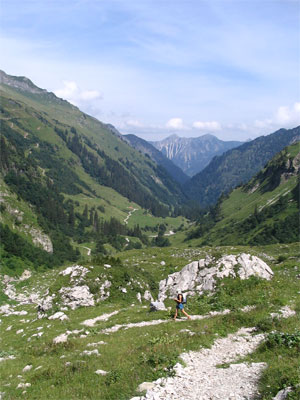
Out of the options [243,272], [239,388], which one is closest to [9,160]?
[243,272]

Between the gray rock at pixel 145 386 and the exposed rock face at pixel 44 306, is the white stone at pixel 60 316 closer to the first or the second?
the exposed rock face at pixel 44 306

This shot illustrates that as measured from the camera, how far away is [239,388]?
1023 centimetres

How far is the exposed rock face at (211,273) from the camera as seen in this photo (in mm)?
26422

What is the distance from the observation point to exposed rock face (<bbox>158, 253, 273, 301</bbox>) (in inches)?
1040

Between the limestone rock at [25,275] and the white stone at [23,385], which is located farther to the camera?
the limestone rock at [25,275]

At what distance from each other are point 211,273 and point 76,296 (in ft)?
49.8

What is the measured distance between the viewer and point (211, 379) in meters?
11.3

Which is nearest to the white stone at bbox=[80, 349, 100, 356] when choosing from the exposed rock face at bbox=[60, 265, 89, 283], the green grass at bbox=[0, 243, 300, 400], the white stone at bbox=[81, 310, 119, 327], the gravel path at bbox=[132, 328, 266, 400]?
the green grass at bbox=[0, 243, 300, 400]

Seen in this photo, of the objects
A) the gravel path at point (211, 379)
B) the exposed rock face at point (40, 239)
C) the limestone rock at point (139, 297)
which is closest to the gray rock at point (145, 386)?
the gravel path at point (211, 379)

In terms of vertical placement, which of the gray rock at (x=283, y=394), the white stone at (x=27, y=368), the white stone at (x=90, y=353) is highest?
the gray rock at (x=283, y=394)

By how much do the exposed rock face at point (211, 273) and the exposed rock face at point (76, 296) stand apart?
8153 millimetres

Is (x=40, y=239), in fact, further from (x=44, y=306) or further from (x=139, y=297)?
(x=139, y=297)

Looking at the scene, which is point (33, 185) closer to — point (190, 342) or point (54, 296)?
point (54, 296)

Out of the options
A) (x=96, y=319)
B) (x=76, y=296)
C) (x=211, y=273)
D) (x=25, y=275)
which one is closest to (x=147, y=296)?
(x=76, y=296)
